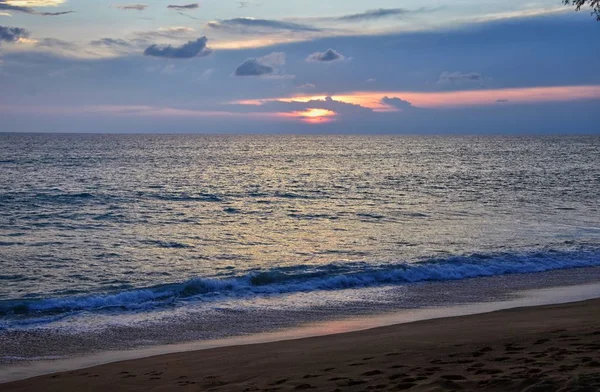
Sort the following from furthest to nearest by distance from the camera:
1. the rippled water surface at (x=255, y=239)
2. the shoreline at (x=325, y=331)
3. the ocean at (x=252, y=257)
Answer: the rippled water surface at (x=255, y=239), the ocean at (x=252, y=257), the shoreline at (x=325, y=331)

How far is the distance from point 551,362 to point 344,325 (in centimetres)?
645

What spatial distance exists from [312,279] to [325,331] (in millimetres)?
5991

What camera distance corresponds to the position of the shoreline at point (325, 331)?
37.6ft

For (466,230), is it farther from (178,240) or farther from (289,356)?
(289,356)

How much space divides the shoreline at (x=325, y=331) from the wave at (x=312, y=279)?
3776 millimetres

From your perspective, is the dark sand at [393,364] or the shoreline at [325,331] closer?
the dark sand at [393,364]

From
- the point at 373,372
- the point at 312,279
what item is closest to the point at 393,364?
the point at 373,372

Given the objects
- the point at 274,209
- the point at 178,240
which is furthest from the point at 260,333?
the point at 274,209

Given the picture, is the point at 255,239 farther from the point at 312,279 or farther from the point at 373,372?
the point at 373,372

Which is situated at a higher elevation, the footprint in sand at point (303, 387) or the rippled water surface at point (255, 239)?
the footprint in sand at point (303, 387)

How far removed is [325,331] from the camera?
13945 millimetres

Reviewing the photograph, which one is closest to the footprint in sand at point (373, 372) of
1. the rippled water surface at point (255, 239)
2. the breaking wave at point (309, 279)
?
the rippled water surface at point (255, 239)

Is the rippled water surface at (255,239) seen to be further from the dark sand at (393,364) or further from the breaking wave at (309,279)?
the dark sand at (393,364)

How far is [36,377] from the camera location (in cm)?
1070
